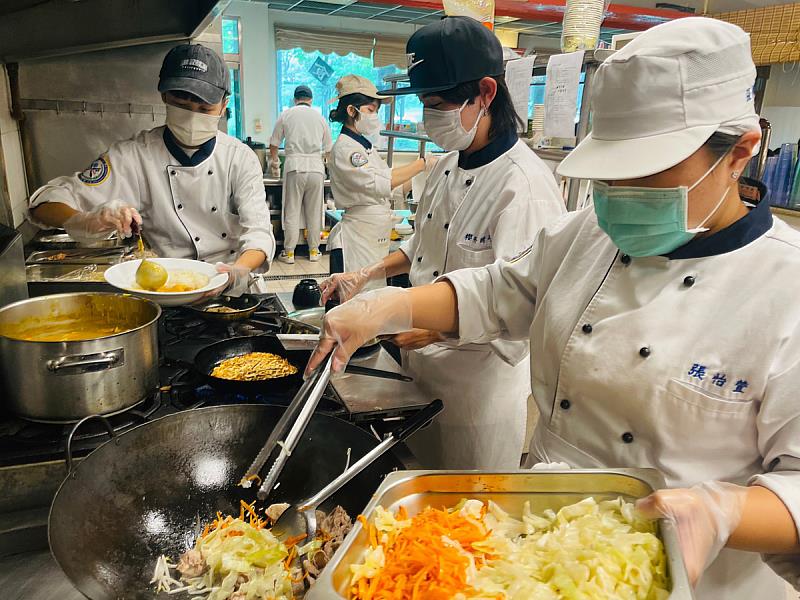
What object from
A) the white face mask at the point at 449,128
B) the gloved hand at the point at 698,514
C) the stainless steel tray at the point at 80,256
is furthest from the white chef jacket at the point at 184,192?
the gloved hand at the point at 698,514

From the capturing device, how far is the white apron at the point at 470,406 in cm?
203

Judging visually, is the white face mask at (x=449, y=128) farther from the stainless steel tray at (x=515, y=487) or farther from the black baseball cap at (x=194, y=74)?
the stainless steel tray at (x=515, y=487)

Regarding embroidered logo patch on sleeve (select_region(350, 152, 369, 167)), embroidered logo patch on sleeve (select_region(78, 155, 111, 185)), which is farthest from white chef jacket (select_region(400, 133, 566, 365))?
embroidered logo patch on sleeve (select_region(350, 152, 369, 167))

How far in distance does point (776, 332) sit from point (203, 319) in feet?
6.06

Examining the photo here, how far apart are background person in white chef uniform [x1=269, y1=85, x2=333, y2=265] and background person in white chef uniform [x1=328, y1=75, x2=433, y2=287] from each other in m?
2.30

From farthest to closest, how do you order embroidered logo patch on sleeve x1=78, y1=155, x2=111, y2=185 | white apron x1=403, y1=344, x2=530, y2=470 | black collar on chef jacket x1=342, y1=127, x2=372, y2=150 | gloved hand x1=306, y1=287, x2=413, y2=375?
black collar on chef jacket x1=342, y1=127, x2=372, y2=150 → embroidered logo patch on sleeve x1=78, y1=155, x2=111, y2=185 → white apron x1=403, y1=344, x2=530, y2=470 → gloved hand x1=306, y1=287, x2=413, y2=375

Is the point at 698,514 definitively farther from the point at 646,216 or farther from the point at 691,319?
the point at 646,216

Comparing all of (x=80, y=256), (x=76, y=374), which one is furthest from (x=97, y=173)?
(x=76, y=374)

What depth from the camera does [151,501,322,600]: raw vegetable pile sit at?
104cm

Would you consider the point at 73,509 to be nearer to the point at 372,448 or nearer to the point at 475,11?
the point at 372,448

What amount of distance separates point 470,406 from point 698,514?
123cm

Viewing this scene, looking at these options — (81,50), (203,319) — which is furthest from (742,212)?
(81,50)

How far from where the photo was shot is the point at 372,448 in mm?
1269

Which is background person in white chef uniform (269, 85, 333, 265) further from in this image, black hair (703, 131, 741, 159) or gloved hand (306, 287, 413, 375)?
black hair (703, 131, 741, 159)
